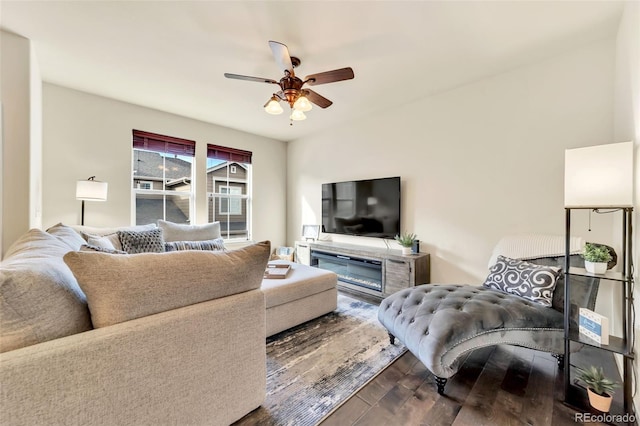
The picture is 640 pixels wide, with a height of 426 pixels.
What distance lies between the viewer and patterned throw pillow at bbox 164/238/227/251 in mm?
3049

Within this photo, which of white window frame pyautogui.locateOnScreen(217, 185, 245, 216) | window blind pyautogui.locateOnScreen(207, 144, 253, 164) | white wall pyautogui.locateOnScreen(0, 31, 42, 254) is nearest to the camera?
white wall pyautogui.locateOnScreen(0, 31, 42, 254)

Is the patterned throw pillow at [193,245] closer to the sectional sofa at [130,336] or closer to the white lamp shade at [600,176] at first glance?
the sectional sofa at [130,336]

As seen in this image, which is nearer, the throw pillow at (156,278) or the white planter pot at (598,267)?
the throw pillow at (156,278)

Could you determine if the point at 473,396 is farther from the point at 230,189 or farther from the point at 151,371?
the point at 230,189

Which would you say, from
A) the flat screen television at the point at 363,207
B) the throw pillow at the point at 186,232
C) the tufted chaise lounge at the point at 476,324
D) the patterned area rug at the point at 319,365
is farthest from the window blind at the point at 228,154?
the tufted chaise lounge at the point at 476,324

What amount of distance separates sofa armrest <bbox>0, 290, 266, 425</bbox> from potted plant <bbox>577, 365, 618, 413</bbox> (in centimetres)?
185

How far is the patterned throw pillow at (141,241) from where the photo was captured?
108 inches

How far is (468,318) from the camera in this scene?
5.50 ft

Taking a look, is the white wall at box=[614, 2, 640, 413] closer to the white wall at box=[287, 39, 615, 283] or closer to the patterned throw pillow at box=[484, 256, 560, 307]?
the white wall at box=[287, 39, 615, 283]

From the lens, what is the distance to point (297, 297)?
246 centimetres

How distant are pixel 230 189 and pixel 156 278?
3717mm

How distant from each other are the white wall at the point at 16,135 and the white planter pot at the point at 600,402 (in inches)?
168

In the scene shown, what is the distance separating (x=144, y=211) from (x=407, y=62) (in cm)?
389

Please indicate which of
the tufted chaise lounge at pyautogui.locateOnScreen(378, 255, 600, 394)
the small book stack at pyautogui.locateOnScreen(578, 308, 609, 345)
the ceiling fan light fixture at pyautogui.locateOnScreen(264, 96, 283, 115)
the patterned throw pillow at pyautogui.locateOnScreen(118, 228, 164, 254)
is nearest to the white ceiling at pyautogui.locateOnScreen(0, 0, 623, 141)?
the ceiling fan light fixture at pyautogui.locateOnScreen(264, 96, 283, 115)
